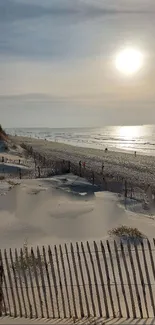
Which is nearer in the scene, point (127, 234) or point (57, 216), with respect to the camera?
point (127, 234)

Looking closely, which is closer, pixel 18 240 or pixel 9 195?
pixel 18 240

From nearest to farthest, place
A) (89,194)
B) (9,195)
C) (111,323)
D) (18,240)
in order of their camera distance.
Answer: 1. (111,323)
2. (18,240)
3. (9,195)
4. (89,194)

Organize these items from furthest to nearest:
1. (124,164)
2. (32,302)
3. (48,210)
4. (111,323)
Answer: (124,164), (48,210), (32,302), (111,323)

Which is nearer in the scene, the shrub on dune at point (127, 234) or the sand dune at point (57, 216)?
the shrub on dune at point (127, 234)

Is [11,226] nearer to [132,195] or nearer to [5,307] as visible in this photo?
[5,307]

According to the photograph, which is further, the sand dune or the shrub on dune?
the sand dune

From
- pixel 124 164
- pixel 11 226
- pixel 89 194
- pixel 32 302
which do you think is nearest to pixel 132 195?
pixel 89 194

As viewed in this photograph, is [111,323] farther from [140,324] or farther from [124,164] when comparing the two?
[124,164]

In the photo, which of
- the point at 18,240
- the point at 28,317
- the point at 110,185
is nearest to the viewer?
the point at 28,317

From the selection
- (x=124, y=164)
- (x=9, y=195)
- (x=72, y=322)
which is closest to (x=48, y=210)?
(x=9, y=195)
